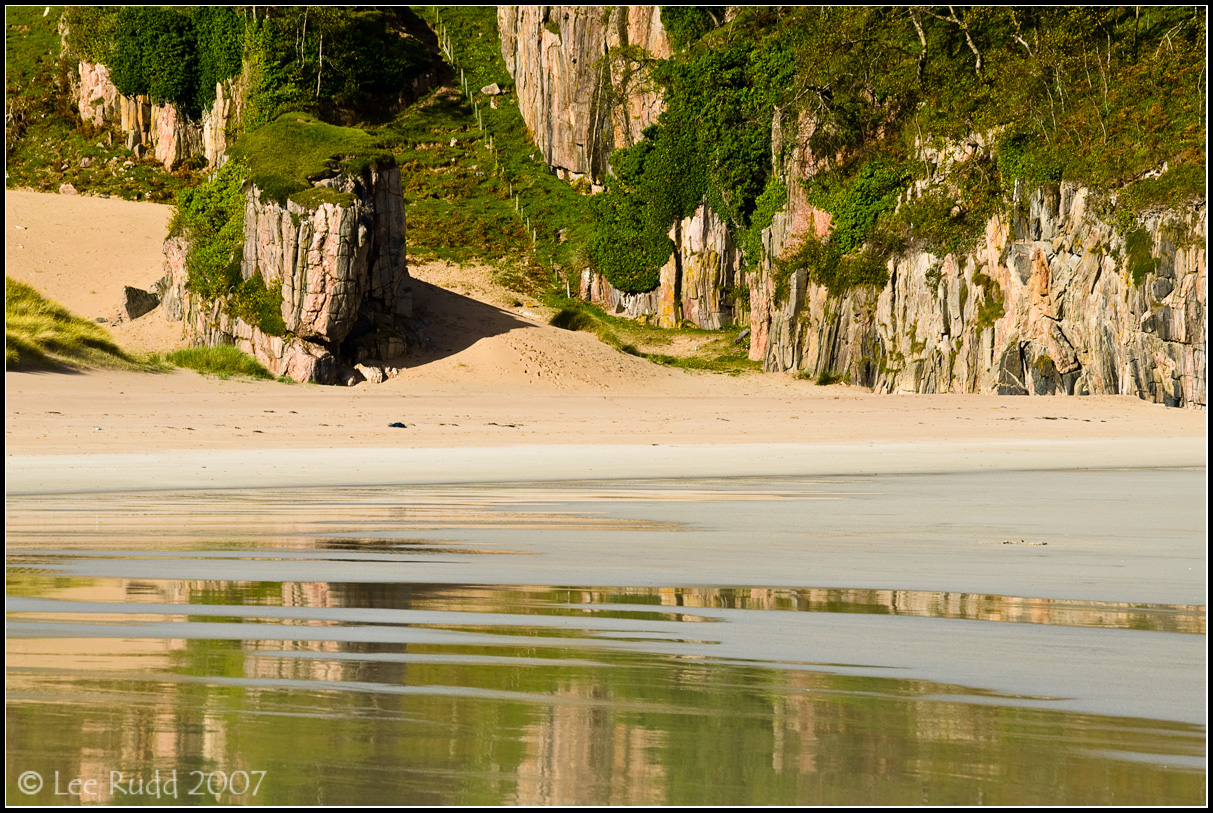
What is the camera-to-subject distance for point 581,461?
468 inches

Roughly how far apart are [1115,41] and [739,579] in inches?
956

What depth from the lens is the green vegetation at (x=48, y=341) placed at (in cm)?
1934

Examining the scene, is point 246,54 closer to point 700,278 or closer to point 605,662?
point 700,278

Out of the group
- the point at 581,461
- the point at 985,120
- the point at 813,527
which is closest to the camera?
the point at 813,527

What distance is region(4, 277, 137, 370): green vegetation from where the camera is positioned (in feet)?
63.5

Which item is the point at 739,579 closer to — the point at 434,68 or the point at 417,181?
the point at 417,181

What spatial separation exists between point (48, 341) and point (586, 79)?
2539 cm

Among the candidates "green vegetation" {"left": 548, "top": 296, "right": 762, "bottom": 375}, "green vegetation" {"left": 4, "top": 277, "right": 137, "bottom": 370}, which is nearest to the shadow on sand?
"green vegetation" {"left": 548, "top": 296, "right": 762, "bottom": 375}

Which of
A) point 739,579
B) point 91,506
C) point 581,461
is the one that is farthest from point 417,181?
point 739,579

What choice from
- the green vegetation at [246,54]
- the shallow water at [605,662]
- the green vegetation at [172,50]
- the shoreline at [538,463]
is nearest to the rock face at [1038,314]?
the shoreline at [538,463]

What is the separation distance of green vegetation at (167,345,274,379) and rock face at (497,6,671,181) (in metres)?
16.6

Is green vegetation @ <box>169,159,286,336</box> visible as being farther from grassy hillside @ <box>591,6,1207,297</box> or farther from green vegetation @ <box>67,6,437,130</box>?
green vegetation @ <box>67,6,437,130</box>

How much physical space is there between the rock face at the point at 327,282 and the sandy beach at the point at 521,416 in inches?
44.9

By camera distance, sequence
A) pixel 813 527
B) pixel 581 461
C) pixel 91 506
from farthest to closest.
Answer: pixel 581 461
pixel 91 506
pixel 813 527
